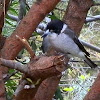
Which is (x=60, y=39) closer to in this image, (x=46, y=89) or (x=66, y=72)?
(x=46, y=89)

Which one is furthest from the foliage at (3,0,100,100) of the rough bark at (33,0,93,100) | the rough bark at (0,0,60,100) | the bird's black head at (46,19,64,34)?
the rough bark at (0,0,60,100)

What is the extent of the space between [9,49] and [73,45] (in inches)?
28.6

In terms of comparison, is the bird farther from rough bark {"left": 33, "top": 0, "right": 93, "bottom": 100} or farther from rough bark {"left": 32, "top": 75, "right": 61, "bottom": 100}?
rough bark {"left": 32, "top": 75, "right": 61, "bottom": 100}

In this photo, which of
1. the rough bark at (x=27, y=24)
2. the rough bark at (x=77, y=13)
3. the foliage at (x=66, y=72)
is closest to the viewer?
the rough bark at (x=27, y=24)

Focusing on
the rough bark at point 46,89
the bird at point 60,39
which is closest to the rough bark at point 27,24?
the rough bark at point 46,89

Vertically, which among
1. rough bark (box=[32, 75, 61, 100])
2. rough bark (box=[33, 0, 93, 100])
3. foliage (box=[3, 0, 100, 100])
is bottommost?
foliage (box=[3, 0, 100, 100])

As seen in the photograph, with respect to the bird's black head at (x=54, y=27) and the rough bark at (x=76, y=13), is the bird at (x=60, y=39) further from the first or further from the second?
the rough bark at (x=76, y=13)

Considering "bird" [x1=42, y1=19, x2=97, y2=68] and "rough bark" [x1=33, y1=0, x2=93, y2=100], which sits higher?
"rough bark" [x1=33, y1=0, x2=93, y2=100]

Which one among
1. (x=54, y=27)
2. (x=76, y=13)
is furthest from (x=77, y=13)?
(x=54, y=27)

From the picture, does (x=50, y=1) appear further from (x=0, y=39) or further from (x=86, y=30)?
(x=86, y=30)

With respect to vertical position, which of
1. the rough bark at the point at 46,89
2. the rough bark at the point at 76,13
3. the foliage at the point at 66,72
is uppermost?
the rough bark at the point at 76,13

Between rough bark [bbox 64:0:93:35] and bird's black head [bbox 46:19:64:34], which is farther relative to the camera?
bird's black head [bbox 46:19:64:34]

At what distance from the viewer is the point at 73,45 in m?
1.71

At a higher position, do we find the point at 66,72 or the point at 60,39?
the point at 60,39
